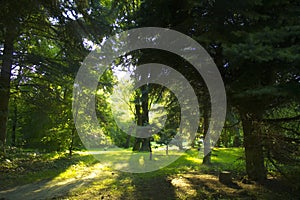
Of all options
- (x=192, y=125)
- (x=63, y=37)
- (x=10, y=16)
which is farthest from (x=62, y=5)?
(x=192, y=125)

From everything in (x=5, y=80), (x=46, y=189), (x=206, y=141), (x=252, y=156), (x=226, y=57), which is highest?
(x=5, y=80)

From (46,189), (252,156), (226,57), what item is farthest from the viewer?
(46,189)

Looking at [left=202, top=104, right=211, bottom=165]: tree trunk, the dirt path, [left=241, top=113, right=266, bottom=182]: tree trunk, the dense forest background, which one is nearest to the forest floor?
the dirt path

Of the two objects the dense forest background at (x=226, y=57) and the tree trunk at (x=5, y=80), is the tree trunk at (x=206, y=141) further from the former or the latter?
the tree trunk at (x=5, y=80)

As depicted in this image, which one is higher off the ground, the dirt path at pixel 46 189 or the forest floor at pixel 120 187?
the forest floor at pixel 120 187

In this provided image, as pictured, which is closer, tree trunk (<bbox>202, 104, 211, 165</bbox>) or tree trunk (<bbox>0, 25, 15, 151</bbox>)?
tree trunk (<bbox>202, 104, 211, 165</bbox>)

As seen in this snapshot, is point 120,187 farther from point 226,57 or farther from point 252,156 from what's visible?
point 226,57

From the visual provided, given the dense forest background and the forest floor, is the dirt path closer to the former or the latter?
the forest floor

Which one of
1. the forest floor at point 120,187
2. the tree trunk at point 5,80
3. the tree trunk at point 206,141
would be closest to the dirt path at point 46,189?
the forest floor at point 120,187

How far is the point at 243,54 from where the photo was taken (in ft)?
10.3

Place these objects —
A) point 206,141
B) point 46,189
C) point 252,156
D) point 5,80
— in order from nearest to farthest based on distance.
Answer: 1. point 252,156
2. point 46,189
3. point 5,80
4. point 206,141

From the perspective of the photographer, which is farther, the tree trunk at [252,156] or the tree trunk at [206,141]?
the tree trunk at [206,141]

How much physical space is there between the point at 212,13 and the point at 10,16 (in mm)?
4363

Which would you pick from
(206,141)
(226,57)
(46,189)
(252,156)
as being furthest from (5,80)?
(252,156)
